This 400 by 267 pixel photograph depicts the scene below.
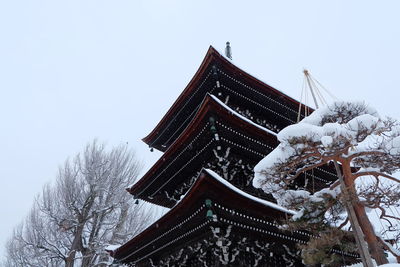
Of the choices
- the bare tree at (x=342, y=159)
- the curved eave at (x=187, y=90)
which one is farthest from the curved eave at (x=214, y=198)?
the curved eave at (x=187, y=90)

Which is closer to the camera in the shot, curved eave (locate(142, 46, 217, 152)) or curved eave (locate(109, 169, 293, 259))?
curved eave (locate(109, 169, 293, 259))

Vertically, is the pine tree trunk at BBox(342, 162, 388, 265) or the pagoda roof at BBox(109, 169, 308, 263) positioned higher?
the pagoda roof at BBox(109, 169, 308, 263)

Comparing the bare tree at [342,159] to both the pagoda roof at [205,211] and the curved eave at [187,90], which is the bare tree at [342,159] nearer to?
the pagoda roof at [205,211]

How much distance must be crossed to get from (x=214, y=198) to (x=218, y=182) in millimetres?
516

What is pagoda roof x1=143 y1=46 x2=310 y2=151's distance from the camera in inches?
452

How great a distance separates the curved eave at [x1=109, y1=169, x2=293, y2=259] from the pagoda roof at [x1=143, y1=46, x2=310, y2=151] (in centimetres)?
539

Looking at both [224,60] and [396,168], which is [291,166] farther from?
[224,60]

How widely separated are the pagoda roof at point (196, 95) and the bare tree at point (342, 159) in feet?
19.4

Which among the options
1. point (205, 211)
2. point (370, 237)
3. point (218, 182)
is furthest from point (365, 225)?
point (205, 211)

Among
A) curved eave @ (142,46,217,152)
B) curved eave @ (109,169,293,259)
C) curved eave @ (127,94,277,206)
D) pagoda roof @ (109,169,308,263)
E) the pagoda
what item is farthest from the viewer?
curved eave @ (142,46,217,152)

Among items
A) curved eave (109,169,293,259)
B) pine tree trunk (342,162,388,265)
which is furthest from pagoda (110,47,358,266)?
pine tree trunk (342,162,388,265)

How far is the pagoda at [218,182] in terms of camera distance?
8.05 m

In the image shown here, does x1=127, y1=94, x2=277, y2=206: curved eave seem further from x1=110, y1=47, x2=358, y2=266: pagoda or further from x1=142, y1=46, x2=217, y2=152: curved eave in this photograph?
x1=142, y1=46, x2=217, y2=152: curved eave

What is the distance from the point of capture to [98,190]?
16703 millimetres
